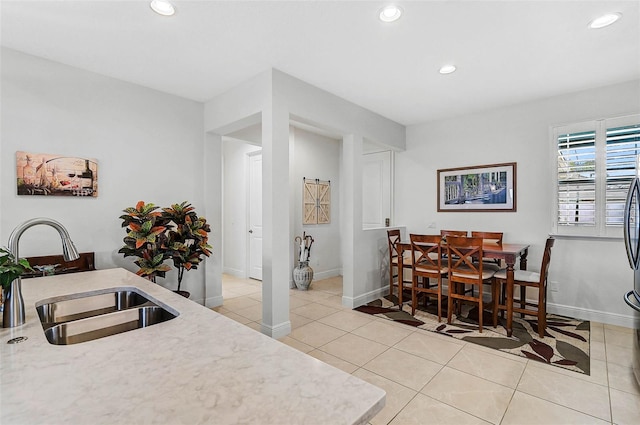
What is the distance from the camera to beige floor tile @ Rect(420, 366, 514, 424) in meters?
2.02

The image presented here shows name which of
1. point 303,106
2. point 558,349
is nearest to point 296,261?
point 303,106

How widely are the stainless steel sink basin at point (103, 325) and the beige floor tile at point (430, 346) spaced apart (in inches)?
87.7

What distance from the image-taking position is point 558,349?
2857 mm

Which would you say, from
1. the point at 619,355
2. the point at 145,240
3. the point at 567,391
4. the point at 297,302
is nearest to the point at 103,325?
the point at 145,240

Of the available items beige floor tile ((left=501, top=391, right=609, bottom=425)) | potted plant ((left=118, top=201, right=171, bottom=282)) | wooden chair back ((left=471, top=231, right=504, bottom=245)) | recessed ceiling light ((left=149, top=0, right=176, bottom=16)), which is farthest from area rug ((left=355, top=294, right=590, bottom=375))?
recessed ceiling light ((left=149, top=0, right=176, bottom=16))

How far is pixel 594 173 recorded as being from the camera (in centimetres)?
354

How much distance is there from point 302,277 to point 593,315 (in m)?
3.69

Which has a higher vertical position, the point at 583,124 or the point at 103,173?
the point at 583,124

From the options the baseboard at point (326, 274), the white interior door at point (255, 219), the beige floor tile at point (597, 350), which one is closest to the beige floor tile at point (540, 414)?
the beige floor tile at point (597, 350)

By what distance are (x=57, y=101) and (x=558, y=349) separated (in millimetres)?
5243

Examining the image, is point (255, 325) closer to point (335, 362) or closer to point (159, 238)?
point (335, 362)

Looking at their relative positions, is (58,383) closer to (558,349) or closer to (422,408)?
(422,408)

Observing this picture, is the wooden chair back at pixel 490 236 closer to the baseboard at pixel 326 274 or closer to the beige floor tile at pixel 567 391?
the beige floor tile at pixel 567 391

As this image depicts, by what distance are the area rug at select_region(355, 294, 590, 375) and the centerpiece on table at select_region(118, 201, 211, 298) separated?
220 centimetres
